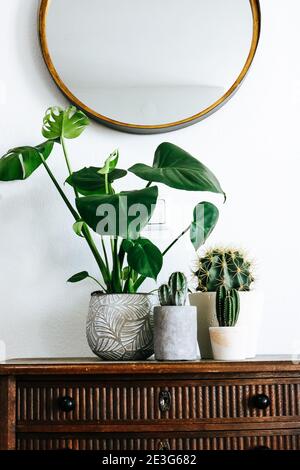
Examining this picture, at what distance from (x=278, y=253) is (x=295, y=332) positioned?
0.67ft

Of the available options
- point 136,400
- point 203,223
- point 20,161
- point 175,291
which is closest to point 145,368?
point 136,400

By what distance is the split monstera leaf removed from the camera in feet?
3.90

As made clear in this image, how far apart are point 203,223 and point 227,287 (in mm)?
182

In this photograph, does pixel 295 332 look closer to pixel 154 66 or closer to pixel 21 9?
pixel 154 66

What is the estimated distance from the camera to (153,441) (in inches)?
46.9

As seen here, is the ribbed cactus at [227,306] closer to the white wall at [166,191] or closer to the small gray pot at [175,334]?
the small gray pot at [175,334]

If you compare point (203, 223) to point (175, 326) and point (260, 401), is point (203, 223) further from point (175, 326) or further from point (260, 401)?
point (260, 401)

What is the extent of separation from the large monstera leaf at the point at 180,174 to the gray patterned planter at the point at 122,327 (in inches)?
10.8

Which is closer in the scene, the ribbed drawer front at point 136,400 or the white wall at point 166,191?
the ribbed drawer front at point 136,400

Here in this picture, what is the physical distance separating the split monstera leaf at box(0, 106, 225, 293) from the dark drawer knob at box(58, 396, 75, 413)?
27 cm

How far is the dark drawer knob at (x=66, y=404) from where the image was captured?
47.0 inches

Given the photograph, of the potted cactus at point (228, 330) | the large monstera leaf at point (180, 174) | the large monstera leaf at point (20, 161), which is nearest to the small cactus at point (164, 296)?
the potted cactus at point (228, 330)

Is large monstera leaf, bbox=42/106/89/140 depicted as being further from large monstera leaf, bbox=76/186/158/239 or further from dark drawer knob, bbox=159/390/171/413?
dark drawer knob, bbox=159/390/171/413

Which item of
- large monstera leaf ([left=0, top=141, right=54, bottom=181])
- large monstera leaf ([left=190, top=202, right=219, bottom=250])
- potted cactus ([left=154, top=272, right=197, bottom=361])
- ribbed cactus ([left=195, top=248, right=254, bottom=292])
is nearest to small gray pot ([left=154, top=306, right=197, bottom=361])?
potted cactus ([left=154, top=272, right=197, bottom=361])
